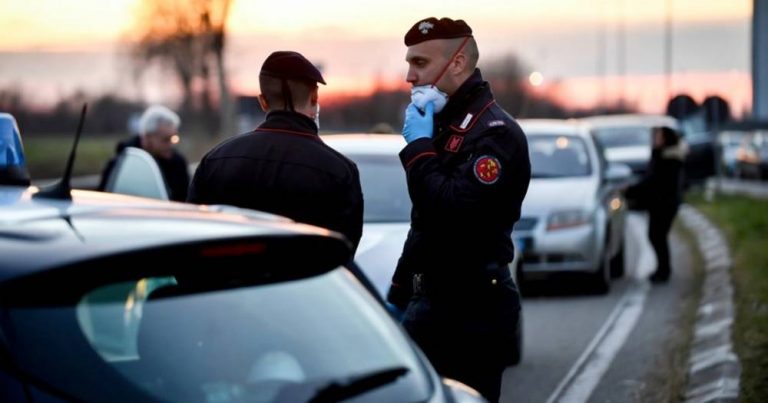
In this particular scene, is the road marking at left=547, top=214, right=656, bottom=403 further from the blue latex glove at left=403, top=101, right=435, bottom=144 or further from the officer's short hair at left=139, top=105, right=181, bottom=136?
the blue latex glove at left=403, top=101, right=435, bottom=144

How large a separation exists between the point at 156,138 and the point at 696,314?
14.5 feet

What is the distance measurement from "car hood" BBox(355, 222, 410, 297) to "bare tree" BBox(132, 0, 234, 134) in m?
27.7

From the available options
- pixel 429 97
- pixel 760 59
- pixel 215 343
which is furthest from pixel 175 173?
pixel 215 343

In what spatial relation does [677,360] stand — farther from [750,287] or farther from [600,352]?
[750,287]

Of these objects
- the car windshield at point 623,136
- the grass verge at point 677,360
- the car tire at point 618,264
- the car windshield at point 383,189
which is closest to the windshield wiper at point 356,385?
the grass verge at point 677,360

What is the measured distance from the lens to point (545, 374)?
9766mm

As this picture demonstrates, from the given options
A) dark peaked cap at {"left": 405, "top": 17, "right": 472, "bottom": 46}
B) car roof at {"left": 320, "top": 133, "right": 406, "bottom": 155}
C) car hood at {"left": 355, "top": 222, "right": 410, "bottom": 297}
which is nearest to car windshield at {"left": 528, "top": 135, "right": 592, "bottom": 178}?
car roof at {"left": 320, "top": 133, "right": 406, "bottom": 155}

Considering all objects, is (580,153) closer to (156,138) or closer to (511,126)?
(156,138)

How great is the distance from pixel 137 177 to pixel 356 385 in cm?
690

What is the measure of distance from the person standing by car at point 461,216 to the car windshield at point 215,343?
1.32 metres

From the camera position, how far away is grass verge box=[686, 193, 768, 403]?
A: 27.5 ft

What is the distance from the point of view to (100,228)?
3.41 meters

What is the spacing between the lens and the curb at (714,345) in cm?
836

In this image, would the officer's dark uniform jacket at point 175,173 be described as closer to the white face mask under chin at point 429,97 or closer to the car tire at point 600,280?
the car tire at point 600,280
